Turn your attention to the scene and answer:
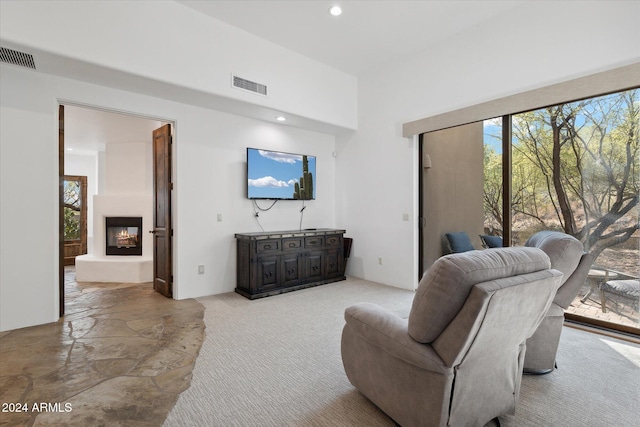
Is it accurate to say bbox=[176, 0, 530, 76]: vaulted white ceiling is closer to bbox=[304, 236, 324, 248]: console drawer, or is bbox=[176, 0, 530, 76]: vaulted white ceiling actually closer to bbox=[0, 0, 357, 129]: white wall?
bbox=[0, 0, 357, 129]: white wall

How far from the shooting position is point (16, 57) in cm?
286

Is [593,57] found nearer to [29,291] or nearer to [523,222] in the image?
[523,222]

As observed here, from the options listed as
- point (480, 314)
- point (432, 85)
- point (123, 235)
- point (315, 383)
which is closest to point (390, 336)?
point (480, 314)

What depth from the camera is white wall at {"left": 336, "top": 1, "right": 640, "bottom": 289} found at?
304 cm

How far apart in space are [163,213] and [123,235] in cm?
211

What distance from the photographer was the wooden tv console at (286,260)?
427 cm

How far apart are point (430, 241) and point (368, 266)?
1137mm

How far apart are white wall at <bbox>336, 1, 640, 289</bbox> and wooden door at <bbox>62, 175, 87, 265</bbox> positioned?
21.1ft

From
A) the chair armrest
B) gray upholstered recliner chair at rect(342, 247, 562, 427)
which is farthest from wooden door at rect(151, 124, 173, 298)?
gray upholstered recliner chair at rect(342, 247, 562, 427)

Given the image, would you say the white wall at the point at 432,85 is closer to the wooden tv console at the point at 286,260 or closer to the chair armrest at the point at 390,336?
the wooden tv console at the point at 286,260

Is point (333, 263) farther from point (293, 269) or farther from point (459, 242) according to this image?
point (459, 242)

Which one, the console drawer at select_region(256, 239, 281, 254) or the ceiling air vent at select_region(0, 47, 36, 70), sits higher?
the ceiling air vent at select_region(0, 47, 36, 70)

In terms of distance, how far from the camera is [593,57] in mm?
3029

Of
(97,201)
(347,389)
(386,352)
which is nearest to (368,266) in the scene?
(347,389)
